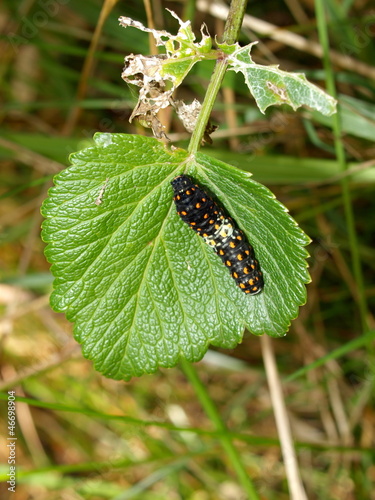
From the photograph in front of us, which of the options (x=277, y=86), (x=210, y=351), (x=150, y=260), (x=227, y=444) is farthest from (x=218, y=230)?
(x=210, y=351)

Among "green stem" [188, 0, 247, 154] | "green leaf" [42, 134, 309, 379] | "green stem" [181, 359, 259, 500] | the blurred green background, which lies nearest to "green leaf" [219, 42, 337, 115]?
"green stem" [188, 0, 247, 154]

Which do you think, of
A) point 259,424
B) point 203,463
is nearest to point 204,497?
point 203,463

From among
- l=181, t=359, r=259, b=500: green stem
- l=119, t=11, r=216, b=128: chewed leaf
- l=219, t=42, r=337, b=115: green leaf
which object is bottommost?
l=181, t=359, r=259, b=500: green stem

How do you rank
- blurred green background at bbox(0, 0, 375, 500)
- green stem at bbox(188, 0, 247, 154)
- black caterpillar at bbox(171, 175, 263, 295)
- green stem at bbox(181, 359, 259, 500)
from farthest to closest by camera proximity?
blurred green background at bbox(0, 0, 375, 500) → green stem at bbox(181, 359, 259, 500) → black caterpillar at bbox(171, 175, 263, 295) → green stem at bbox(188, 0, 247, 154)

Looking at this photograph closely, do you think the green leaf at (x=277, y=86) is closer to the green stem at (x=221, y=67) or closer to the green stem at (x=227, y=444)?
the green stem at (x=221, y=67)

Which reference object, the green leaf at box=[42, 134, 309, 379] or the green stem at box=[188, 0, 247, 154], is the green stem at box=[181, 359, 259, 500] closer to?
the green leaf at box=[42, 134, 309, 379]

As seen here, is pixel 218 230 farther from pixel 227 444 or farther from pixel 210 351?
pixel 210 351
